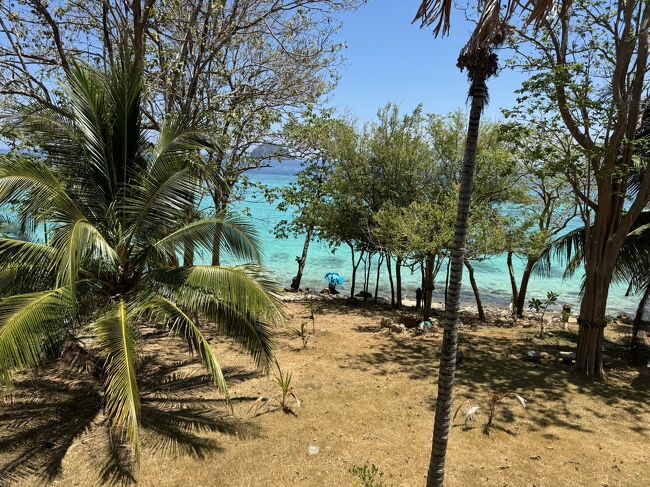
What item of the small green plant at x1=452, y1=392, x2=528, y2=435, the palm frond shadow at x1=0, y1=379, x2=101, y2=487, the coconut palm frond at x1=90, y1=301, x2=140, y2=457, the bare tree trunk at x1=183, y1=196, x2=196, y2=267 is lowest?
the palm frond shadow at x1=0, y1=379, x2=101, y2=487

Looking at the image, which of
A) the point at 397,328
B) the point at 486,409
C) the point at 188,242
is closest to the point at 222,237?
the point at 188,242

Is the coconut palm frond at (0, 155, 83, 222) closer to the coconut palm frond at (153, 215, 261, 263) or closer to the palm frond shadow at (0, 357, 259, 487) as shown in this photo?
the coconut palm frond at (153, 215, 261, 263)

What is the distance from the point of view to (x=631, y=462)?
19.8 feet

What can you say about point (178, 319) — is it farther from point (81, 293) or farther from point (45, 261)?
point (45, 261)

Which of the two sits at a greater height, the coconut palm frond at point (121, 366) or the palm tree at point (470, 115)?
the palm tree at point (470, 115)

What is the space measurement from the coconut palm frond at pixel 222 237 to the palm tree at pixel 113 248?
2 cm

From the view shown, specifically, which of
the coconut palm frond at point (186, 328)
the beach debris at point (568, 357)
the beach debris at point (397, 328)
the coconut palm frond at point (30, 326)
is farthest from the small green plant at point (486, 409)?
the coconut palm frond at point (30, 326)

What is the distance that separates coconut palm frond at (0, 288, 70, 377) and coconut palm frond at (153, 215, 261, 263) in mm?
1632

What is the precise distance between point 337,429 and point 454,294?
3.48 m

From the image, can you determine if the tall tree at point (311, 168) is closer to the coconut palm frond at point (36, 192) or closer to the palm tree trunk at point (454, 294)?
the coconut palm frond at point (36, 192)

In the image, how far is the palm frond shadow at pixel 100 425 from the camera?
5449 millimetres

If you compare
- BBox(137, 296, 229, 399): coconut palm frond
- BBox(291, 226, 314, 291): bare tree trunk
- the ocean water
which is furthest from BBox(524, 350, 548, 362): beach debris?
the ocean water

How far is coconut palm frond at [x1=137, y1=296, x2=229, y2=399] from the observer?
5547 mm

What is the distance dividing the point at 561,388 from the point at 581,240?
565 cm
